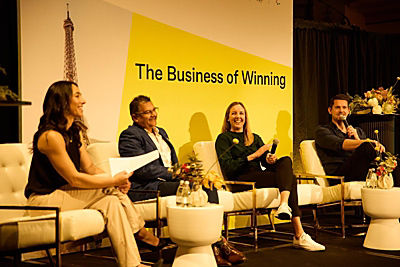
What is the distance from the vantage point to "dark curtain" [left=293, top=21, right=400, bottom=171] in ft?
22.2

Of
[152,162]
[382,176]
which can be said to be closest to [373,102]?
[382,176]

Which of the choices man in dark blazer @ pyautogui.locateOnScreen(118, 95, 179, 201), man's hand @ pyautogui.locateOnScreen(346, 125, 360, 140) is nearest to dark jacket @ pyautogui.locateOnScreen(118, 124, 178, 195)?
man in dark blazer @ pyautogui.locateOnScreen(118, 95, 179, 201)

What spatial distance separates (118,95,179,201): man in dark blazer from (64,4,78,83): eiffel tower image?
538 mm

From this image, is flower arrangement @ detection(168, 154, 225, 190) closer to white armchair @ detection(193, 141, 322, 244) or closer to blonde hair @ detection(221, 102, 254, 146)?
white armchair @ detection(193, 141, 322, 244)

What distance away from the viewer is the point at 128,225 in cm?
329

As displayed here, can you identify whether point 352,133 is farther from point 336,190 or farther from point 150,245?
point 150,245

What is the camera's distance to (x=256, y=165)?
5.06 metres

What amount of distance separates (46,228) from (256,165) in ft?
8.17

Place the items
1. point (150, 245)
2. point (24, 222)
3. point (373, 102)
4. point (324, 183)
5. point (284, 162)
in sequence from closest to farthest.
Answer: point (24, 222), point (150, 245), point (284, 162), point (324, 183), point (373, 102)

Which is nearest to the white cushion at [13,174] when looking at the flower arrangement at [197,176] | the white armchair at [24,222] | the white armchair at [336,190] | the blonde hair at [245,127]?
the white armchair at [24,222]

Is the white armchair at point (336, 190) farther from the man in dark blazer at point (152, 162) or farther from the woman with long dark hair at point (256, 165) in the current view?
the man in dark blazer at point (152, 162)

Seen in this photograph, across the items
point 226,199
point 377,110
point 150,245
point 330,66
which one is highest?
point 330,66

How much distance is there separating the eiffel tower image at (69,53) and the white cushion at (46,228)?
154 centimetres

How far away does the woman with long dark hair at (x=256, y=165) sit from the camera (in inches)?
177
